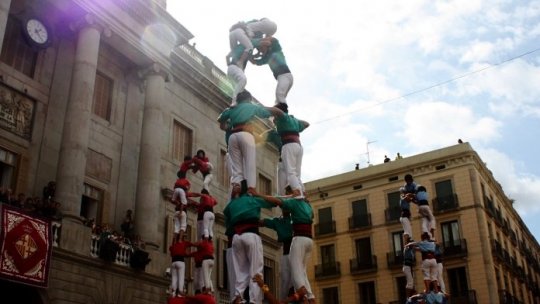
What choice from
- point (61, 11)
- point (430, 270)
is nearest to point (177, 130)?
point (61, 11)

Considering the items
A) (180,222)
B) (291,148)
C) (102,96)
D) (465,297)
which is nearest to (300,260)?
(291,148)

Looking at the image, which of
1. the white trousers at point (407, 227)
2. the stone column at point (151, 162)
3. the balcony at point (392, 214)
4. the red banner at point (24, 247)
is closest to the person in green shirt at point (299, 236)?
the white trousers at point (407, 227)

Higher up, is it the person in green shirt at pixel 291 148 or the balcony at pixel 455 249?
the balcony at pixel 455 249

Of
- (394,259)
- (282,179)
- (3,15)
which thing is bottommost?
(282,179)

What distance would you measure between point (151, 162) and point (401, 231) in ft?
85.6

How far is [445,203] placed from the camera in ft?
140

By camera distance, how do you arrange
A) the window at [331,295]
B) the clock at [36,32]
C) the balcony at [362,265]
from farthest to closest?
the window at [331,295] → the balcony at [362,265] → the clock at [36,32]

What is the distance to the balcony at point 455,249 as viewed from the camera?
133ft

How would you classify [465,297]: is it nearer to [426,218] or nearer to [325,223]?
[325,223]

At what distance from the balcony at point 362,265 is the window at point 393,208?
326cm

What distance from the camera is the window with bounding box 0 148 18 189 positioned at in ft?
→ 61.2

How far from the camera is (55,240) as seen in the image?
17.6m

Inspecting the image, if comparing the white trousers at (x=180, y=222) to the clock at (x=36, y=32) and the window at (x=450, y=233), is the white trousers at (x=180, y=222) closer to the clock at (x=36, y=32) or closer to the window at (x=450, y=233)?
the clock at (x=36, y=32)

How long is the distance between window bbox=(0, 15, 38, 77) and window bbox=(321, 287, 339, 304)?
30.7 meters
